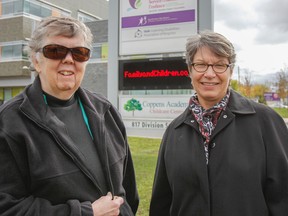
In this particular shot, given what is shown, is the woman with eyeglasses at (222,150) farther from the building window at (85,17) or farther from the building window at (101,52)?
the building window at (85,17)

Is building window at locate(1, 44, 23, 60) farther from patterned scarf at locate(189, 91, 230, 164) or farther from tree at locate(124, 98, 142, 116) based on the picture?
patterned scarf at locate(189, 91, 230, 164)

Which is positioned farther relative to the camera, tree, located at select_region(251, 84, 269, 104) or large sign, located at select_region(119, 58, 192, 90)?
tree, located at select_region(251, 84, 269, 104)

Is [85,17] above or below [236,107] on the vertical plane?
above

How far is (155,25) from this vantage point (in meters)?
6.03

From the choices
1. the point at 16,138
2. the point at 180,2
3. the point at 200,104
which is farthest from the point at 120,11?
the point at 16,138

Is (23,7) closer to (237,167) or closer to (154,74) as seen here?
(154,74)

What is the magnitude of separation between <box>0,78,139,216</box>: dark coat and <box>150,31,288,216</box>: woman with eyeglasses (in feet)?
1.73

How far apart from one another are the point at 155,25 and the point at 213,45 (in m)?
3.88

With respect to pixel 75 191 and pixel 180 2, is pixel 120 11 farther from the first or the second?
pixel 75 191

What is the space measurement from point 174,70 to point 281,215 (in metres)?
4.00

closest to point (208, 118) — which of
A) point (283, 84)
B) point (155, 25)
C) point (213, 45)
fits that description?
point (213, 45)

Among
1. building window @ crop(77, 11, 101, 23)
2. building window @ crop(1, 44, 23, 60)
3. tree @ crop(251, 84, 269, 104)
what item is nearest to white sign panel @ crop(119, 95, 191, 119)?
building window @ crop(1, 44, 23, 60)

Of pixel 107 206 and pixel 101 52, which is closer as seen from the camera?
pixel 107 206

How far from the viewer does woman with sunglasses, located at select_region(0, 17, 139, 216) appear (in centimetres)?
188
